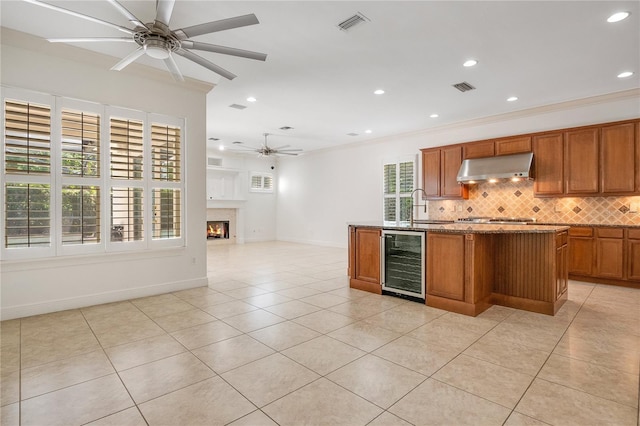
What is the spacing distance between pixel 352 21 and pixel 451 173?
4562 millimetres

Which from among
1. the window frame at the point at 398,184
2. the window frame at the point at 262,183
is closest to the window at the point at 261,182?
the window frame at the point at 262,183

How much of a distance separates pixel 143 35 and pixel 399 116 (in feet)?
16.5

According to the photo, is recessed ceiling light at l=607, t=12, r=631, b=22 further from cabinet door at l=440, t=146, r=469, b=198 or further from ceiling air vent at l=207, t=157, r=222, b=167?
ceiling air vent at l=207, t=157, r=222, b=167

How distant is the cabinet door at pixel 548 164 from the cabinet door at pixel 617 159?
549 millimetres

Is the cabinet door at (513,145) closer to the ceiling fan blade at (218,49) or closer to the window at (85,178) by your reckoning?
the ceiling fan blade at (218,49)

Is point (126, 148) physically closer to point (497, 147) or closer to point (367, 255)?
point (367, 255)

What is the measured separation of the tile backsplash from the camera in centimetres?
533

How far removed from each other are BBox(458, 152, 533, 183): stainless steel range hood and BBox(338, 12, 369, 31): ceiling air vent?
409 cm

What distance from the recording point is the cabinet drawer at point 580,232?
5.25m

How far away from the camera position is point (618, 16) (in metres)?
3.23

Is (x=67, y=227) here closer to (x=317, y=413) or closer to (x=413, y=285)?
(x=317, y=413)

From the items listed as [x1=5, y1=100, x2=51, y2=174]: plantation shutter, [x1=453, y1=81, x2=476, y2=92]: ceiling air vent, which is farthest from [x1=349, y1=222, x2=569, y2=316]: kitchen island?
[x1=5, y1=100, x2=51, y2=174]: plantation shutter

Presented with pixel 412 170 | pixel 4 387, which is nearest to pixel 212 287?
pixel 4 387

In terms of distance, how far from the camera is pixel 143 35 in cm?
287
